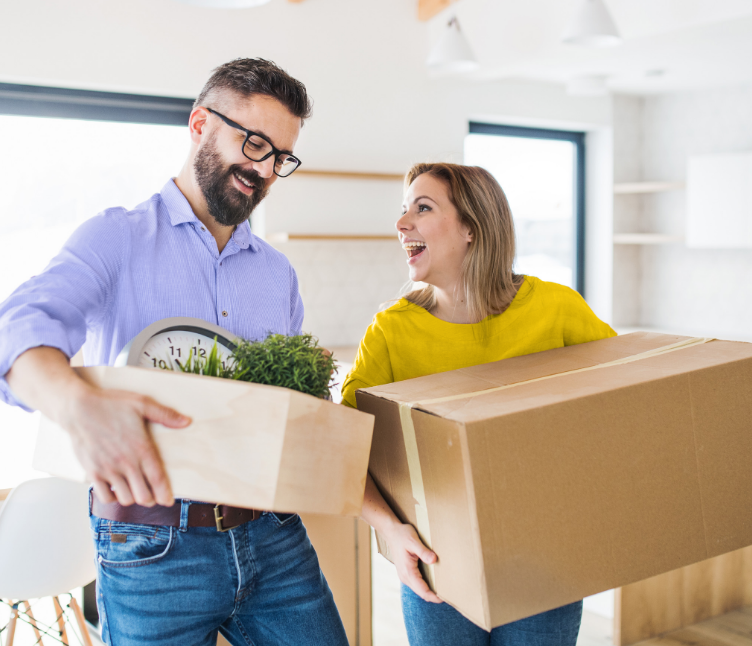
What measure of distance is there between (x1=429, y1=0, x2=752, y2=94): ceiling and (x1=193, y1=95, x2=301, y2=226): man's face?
2.28 meters

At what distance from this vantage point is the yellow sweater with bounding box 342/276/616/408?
4.30 feet

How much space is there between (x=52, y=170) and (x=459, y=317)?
240 cm

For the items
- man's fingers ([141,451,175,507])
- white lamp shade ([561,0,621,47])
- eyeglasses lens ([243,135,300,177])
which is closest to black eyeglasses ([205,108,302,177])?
eyeglasses lens ([243,135,300,177])

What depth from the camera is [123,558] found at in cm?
102

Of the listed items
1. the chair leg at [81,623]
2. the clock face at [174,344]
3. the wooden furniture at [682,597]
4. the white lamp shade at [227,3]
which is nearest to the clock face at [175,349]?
the clock face at [174,344]

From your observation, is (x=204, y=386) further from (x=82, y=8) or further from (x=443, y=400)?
(x=82, y=8)

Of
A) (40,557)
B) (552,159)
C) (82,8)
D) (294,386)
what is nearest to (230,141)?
(294,386)

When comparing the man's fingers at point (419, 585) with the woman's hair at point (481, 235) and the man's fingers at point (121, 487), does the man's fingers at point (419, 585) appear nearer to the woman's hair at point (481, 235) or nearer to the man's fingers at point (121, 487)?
the man's fingers at point (121, 487)

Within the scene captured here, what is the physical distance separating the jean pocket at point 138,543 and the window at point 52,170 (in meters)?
2.25

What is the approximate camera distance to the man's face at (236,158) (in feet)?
3.59

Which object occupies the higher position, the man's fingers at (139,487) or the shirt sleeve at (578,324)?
the shirt sleeve at (578,324)

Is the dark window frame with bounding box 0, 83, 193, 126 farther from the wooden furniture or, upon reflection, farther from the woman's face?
the wooden furniture

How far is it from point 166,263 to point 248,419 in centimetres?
42

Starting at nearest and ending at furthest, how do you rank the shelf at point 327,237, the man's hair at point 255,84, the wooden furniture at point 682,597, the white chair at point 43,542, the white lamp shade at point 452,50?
1. the man's hair at point 255,84
2. the white chair at point 43,542
3. the wooden furniture at point 682,597
4. the white lamp shade at point 452,50
5. the shelf at point 327,237
